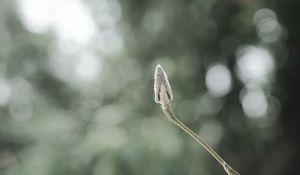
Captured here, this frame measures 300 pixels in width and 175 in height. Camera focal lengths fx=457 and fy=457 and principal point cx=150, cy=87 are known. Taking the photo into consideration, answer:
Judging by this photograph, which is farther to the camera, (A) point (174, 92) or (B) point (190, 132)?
(A) point (174, 92)

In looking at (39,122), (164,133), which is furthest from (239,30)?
(39,122)

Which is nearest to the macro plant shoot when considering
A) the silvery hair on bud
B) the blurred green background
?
the silvery hair on bud

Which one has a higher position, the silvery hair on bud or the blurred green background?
the blurred green background

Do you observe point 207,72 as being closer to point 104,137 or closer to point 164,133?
point 164,133

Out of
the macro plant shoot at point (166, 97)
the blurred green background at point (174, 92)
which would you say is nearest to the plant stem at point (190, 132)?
the macro plant shoot at point (166, 97)

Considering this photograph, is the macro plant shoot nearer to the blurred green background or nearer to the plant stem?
the plant stem

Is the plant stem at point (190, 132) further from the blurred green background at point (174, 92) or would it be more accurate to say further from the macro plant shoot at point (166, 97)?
the blurred green background at point (174, 92)

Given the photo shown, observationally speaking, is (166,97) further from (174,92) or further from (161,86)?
(174,92)

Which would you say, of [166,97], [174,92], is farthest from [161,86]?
[174,92]
